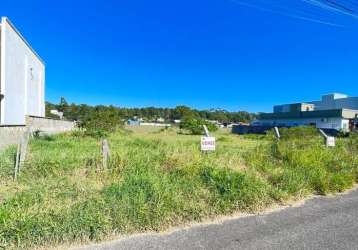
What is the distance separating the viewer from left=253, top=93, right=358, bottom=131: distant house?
58219 mm

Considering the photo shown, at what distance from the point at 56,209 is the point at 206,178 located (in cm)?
291

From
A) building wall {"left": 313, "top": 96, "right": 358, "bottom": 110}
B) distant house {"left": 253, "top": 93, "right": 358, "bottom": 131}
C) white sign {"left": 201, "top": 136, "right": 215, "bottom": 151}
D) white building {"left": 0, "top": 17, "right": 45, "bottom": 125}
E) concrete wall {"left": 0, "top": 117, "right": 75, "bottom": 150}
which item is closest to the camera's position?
white sign {"left": 201, "top": 136, "right": 215, "bottom": 151}

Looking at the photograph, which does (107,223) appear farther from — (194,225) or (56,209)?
(194,225)

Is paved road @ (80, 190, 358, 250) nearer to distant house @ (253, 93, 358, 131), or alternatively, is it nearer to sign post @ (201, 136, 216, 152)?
sign post @ (201, 136, 216, 152)

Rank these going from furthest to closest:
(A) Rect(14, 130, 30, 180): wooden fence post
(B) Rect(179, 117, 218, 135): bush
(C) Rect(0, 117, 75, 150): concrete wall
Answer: (B) Rect(179, 117, 218, 135): bush, (C) Rect(0, 117, 75, 150): concrete wall, (A) Rect(14, 130, 30, 180): wooden fence post

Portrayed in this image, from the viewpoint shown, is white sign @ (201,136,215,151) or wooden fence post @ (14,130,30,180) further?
white sign @ (201,136,215,151)

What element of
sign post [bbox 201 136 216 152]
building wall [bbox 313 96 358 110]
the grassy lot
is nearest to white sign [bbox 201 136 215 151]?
sign post [bbox 201 136 216 152]

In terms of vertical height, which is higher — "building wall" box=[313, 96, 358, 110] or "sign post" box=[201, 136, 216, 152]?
"building wall" box=[313, 96, 358, 110]

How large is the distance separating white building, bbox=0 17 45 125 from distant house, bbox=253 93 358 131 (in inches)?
1652

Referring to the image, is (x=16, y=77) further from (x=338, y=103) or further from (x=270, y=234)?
(x=338, y=103)

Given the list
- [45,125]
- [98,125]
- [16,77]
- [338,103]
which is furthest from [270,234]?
[338,103]

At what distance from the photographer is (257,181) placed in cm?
657

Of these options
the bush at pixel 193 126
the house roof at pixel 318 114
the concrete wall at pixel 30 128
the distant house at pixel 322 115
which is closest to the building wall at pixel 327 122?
the distant house at pixel 322 115

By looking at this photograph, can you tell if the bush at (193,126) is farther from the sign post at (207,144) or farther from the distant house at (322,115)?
the sign post at (207,144)
